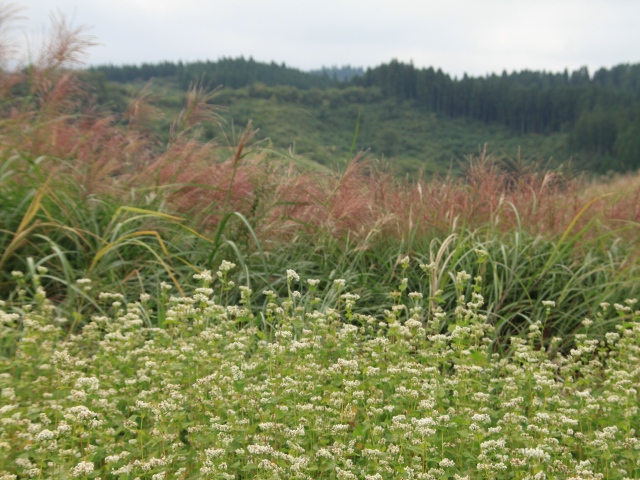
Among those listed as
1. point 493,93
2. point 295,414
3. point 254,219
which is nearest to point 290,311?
point 254,219

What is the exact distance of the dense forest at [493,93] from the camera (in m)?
69.6

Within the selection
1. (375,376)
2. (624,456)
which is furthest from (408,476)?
(624,456)

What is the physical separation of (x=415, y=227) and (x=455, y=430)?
2.93m

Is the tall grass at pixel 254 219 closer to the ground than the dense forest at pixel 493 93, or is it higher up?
closer to the ground

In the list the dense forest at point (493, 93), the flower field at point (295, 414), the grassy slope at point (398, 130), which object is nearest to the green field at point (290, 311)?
the flower field at point (295, 414)

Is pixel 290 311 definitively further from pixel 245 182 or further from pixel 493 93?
pixel 493 93

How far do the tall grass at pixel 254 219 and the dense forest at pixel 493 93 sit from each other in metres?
56.5

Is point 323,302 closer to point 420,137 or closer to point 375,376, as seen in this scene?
point 375,376

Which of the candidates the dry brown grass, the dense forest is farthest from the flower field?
the dense forest

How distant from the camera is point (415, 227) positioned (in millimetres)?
5277

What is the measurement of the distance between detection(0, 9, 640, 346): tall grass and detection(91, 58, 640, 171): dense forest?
56455 mm

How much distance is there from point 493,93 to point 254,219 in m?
95.2

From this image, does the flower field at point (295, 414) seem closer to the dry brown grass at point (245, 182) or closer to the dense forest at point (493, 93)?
the dry brown grass at point (245, 182)

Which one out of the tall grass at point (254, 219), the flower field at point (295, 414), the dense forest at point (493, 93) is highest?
the dense forest at point (493, 93)
